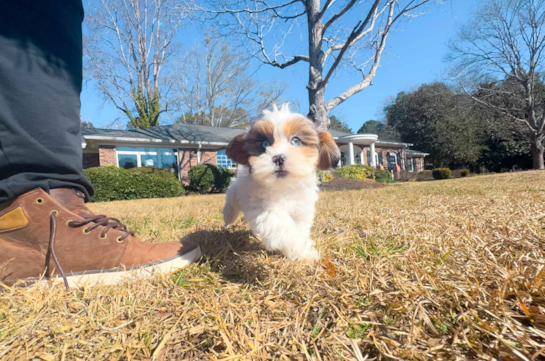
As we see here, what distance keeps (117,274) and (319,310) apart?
1213mm

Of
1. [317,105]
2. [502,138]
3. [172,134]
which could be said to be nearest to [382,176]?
[317,105]

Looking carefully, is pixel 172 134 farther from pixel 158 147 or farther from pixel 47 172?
pixel 47 172

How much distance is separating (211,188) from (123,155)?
6.68 meters

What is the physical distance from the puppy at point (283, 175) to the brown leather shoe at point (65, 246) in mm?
669

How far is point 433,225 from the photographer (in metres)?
2.35

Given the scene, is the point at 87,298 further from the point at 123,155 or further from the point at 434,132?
the point at 434,132

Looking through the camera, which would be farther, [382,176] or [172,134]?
[382,176]

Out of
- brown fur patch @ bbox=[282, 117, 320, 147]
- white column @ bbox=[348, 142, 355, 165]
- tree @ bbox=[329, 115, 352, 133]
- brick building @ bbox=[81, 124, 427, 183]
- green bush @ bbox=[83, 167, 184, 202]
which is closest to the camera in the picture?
brown fur patch @ bbox=[282, 117, 320, 147]

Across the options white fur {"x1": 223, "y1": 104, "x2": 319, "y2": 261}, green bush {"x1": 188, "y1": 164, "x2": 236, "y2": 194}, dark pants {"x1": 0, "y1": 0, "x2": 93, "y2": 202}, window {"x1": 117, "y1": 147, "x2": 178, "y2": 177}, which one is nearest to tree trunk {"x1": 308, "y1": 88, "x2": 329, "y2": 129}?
white fur {"x1": 223, "y1": 104, "x2": 319, "y2": 261}

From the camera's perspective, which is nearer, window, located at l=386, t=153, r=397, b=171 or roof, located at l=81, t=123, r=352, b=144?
roof, located at l=81, t=123, r=352, b=144

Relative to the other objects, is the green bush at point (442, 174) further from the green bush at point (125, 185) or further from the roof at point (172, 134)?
the green bush at point (125, 185)

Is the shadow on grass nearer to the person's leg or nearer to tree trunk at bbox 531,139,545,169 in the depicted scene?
the person's leg

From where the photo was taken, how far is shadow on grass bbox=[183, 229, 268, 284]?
1.70 metres

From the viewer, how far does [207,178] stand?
49.2 ft
